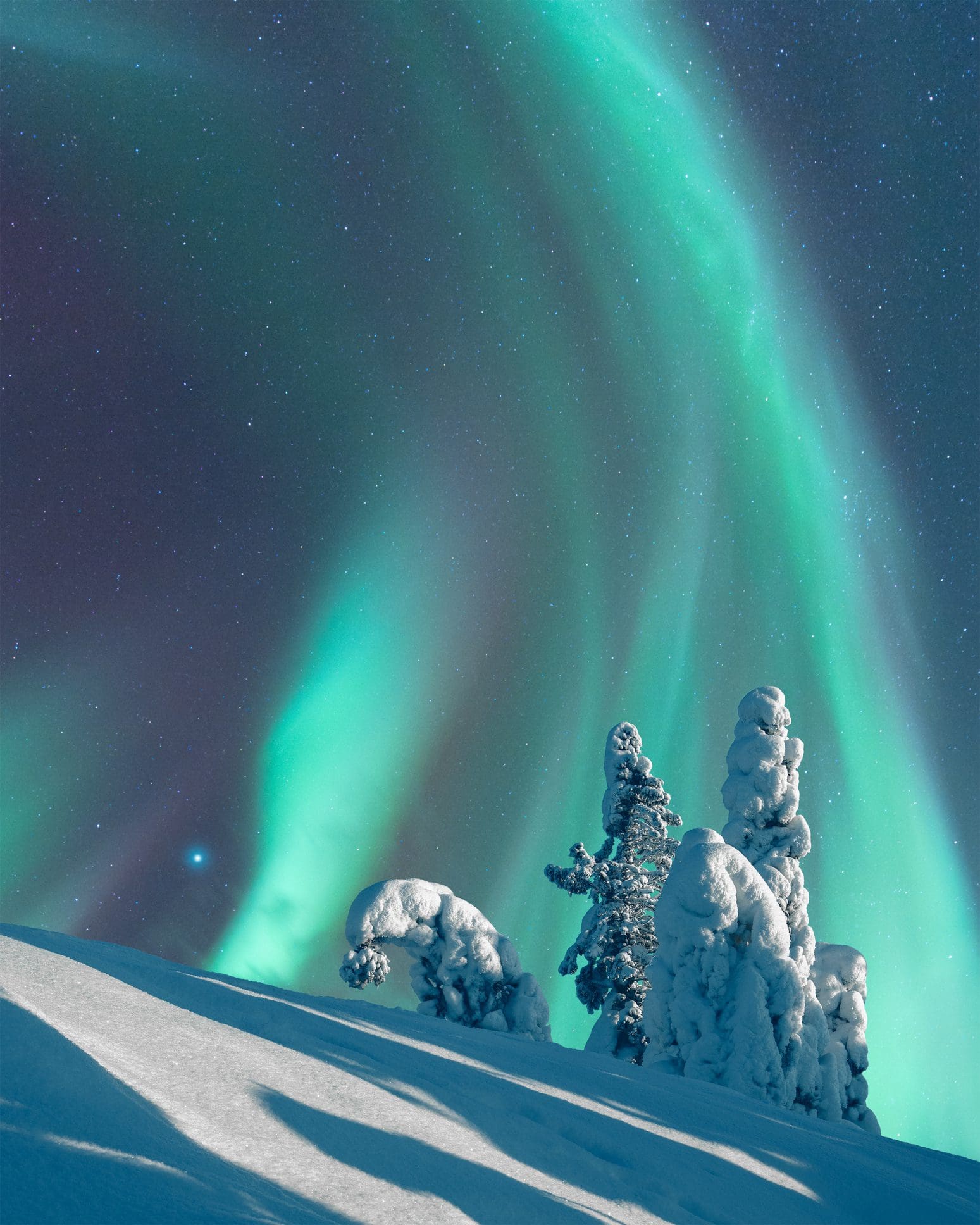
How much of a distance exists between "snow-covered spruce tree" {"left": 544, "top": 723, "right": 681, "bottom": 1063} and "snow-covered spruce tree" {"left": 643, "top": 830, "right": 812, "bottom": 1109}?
606 centimetres

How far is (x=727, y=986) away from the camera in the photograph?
1480 centimetres

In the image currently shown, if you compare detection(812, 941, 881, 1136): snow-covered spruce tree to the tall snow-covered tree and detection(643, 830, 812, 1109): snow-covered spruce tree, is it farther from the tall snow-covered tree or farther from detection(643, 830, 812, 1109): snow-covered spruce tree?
detection(643, 830, 812, 1109): snow-covered spruce tree

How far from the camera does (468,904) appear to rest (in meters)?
17.3

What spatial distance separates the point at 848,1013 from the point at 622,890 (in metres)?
6.00

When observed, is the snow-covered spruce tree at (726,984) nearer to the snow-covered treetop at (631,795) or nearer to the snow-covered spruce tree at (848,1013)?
the snow-covered spruce tree at (848,1013)

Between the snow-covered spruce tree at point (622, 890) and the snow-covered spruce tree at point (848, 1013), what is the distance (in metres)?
4.21

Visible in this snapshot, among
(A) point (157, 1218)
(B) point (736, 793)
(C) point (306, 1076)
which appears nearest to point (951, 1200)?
(C) point (306, 1076)

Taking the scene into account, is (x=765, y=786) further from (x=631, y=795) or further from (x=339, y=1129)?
(x=339, y=1129)

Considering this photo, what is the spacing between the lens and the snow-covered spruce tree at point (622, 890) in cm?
2119

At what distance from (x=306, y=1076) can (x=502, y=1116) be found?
161 centimetres

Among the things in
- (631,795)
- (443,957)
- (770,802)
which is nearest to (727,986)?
(443,957)

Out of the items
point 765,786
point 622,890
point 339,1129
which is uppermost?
point 765,786

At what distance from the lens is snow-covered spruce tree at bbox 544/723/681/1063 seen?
21.2 meters

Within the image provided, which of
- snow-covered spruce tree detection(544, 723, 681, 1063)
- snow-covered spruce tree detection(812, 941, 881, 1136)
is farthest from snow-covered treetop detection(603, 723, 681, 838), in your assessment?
snow-covered spruce tree detection(812, 941, 881, 1136)
